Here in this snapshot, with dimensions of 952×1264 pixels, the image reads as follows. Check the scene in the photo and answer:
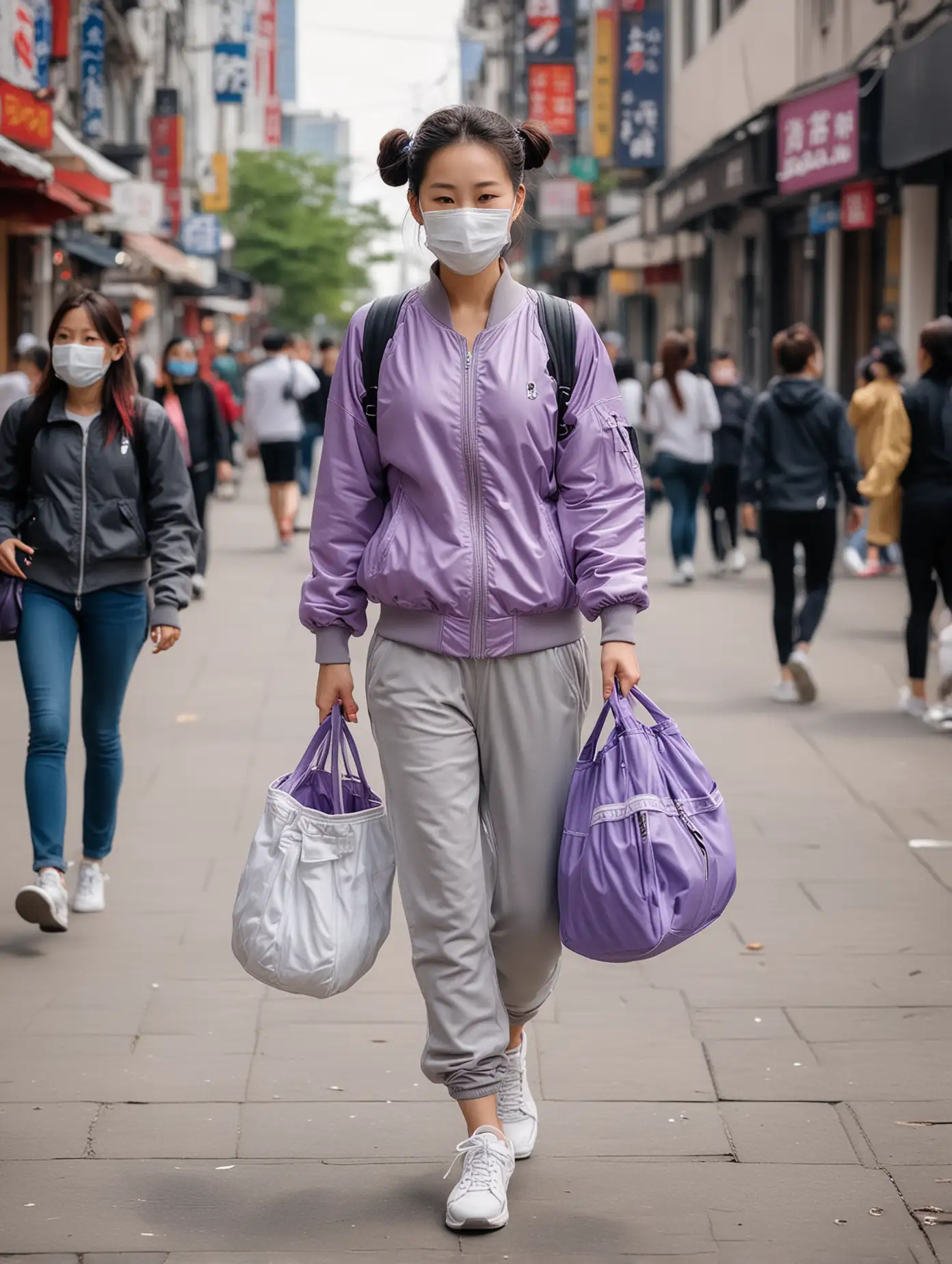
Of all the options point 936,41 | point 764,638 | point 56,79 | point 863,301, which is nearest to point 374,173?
point 764,638

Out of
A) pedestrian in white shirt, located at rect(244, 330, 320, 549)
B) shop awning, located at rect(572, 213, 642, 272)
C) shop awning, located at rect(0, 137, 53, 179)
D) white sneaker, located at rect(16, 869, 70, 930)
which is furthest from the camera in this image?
shop awning, located at rect(572, 213, 642, 272)

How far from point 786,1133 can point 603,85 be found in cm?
2971

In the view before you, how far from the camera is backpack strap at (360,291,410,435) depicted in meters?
3.89

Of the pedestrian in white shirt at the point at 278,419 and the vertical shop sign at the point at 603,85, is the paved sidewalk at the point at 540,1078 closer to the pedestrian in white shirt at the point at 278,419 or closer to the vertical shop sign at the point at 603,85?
the pedestrian in white shirt at the point at 278,419

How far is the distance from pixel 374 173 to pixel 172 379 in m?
9.69

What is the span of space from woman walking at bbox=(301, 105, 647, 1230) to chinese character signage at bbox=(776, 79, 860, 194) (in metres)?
13.4

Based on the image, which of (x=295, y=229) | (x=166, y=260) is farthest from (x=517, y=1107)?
(x=295, y=229)

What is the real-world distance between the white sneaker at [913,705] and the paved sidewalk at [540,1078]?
5.13ft

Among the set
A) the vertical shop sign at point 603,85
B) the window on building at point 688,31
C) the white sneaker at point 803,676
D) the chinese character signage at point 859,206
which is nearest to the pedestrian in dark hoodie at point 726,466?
the chinese character signage at point 859,206

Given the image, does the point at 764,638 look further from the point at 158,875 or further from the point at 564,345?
the point at 564,345

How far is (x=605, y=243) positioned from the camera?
1422 inches

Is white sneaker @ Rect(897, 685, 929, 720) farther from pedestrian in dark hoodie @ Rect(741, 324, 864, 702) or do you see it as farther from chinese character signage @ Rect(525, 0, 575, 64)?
chinese character signage @ Rect(525, 0, 575, 64)

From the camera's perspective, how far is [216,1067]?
4.72 metres

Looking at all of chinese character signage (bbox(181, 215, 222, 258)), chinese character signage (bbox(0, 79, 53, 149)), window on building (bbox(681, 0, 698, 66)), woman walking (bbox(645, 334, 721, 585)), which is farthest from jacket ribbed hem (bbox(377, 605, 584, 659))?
chinese character signage (bbox(181, 215, 222, 258))
